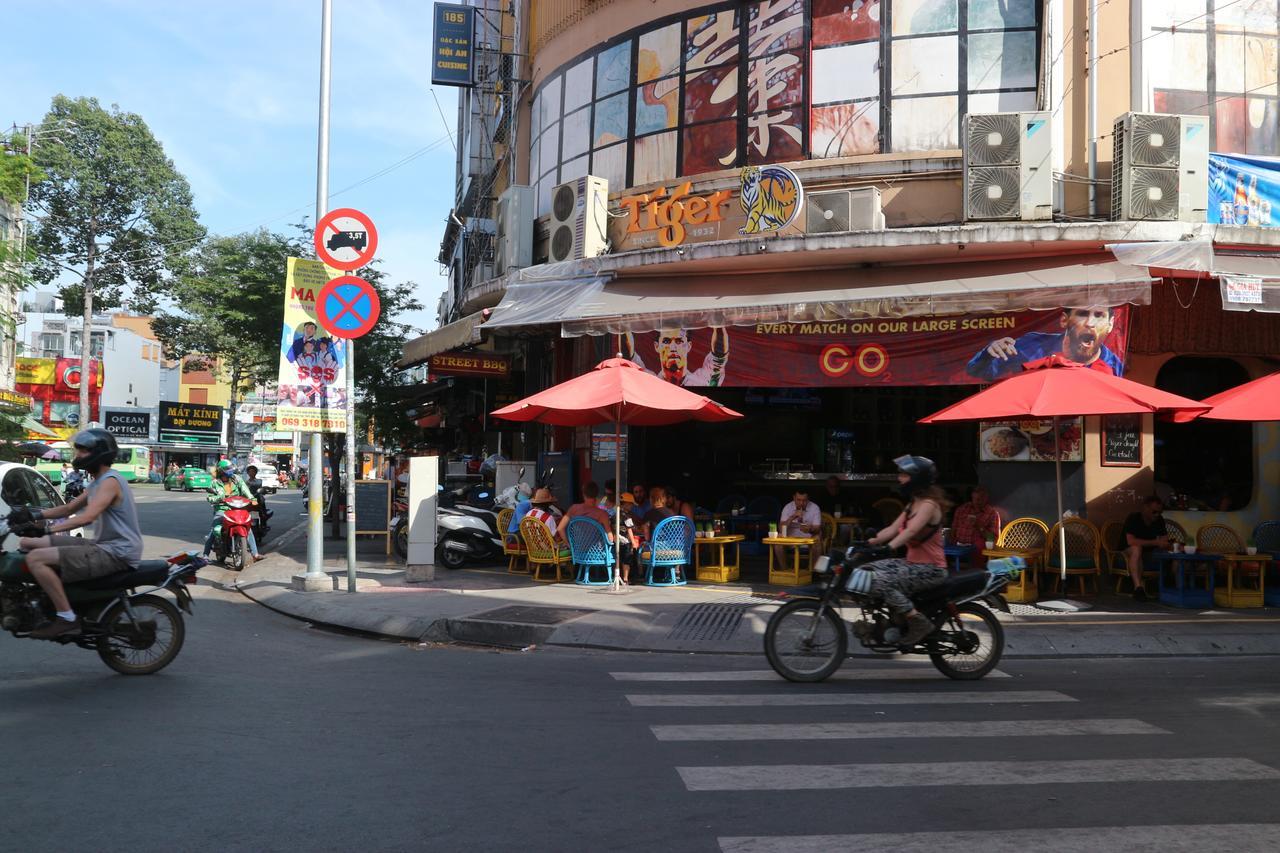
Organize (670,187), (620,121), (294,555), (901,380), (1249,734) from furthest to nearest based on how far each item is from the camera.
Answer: (294,555) < (620,121) < (670,187) < (901,380) < (1249,734)

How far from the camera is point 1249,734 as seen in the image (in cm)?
596

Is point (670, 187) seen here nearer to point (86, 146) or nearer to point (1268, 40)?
point (1268, 40)

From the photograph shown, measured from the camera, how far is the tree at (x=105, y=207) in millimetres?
45031

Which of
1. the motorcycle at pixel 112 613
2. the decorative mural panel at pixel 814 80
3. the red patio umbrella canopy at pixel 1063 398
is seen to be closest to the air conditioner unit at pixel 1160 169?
the decorative mural panel at pixel 814 80

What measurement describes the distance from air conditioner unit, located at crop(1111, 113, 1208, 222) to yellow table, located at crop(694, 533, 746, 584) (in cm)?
627

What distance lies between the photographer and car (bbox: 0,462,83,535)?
9.77m

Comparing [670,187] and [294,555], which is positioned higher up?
[670,187]

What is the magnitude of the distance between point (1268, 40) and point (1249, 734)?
1063 cm

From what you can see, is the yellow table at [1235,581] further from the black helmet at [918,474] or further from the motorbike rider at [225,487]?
the motorbike rider at [225,487]

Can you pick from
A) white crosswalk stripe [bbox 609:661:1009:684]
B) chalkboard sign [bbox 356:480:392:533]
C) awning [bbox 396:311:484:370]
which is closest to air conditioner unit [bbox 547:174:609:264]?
awning [bbox 396:311:484:370]

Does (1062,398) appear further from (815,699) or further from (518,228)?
(518,228)

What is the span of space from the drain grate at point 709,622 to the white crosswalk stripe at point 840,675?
4.79 ft

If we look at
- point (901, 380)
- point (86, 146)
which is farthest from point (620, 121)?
point (86, 146)

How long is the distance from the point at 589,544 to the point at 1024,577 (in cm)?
510
